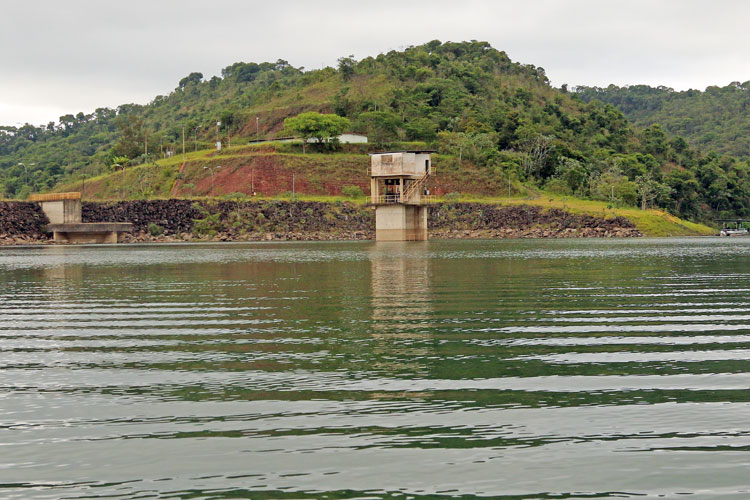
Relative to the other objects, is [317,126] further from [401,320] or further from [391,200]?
[401,320]

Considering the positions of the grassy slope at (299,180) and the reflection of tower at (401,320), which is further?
the grassy slope at (299,180)

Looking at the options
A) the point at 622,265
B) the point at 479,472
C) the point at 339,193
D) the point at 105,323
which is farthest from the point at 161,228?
the point at 479,472

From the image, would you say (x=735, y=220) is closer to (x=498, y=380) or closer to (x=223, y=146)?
(x=223, y=146)

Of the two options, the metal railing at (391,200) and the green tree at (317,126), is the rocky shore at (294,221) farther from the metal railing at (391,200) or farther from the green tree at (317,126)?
the green tree at (317,126)

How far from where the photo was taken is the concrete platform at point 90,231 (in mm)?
126312

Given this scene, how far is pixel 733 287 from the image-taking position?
116 ft

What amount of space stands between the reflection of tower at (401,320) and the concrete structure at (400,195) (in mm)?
74814

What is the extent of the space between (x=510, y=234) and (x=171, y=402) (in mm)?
123829

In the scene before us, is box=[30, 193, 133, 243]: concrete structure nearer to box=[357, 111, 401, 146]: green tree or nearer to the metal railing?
the metal railing

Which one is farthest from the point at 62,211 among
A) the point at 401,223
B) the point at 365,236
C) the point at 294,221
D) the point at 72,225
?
the point at 401,223

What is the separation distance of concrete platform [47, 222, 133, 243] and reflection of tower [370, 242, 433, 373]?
90.8 m

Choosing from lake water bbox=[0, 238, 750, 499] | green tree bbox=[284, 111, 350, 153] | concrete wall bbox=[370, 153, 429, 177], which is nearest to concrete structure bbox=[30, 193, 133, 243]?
concrete wall bbox=[370, 153, 429, 177]

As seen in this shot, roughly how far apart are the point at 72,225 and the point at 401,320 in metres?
113

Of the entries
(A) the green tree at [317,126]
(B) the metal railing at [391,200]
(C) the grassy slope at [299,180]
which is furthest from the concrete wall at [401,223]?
(A) the green tree at [317,126]
